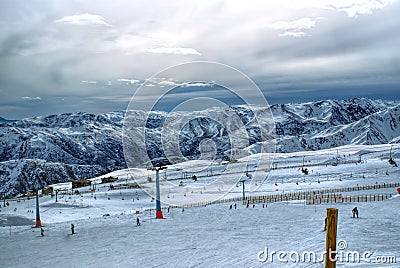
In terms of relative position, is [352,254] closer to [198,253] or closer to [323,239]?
[323,239]

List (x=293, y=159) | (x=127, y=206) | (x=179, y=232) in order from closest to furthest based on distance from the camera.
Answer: (x=179, y=232)
(x=127, y=206)
(x=293, y=159)

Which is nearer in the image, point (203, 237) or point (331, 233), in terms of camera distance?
point (331, 233)

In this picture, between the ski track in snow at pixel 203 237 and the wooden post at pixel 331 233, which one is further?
the ski track in snow at pixel 203 237

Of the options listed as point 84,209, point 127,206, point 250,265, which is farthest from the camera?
point 127,206

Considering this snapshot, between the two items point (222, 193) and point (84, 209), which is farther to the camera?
point (222, 193)

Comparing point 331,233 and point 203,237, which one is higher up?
point 331,233

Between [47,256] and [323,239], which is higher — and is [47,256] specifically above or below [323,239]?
below

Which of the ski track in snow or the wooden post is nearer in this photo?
the wooden post

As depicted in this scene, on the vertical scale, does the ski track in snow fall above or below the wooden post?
below

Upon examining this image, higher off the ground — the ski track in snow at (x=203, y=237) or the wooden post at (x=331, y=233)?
the wooden post at (x=331, y=233)

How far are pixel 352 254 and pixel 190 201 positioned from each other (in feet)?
155

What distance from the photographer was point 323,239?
26453mm

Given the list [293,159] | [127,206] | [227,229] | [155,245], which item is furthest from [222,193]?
[293,159]

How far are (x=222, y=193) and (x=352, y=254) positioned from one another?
182 ft
